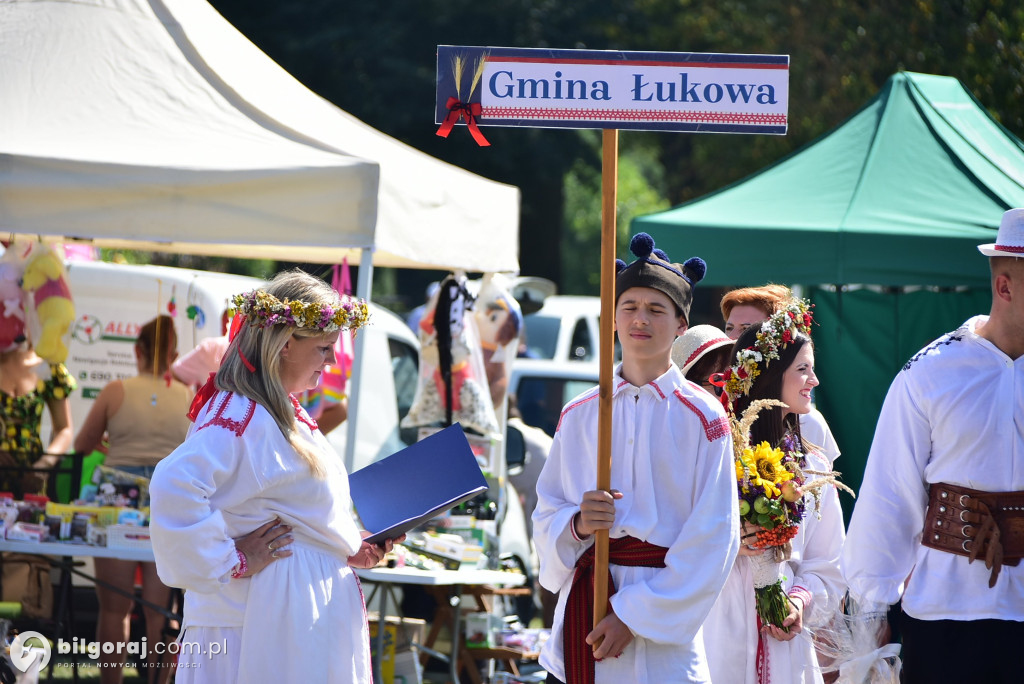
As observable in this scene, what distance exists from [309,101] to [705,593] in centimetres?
466

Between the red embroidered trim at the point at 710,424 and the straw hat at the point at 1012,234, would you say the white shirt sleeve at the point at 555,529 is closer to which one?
the red embroidered trim at the point at 710,424

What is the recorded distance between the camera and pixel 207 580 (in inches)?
130

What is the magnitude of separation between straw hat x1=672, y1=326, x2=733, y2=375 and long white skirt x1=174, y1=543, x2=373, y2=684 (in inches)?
67.6

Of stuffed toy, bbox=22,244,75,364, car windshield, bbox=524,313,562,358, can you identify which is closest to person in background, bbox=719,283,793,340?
stuffed toy, bbox=22,244,75,364

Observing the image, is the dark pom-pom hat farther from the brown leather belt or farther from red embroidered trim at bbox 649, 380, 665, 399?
the brown leather belt

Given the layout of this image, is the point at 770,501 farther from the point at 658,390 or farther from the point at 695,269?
the point at 695,269

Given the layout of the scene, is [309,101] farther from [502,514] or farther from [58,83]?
[502,514]

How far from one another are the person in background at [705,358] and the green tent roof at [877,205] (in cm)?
232

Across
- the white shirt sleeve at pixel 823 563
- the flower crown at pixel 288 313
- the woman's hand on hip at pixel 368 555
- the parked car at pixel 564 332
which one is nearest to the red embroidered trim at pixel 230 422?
the flower crown at pixel 288 313

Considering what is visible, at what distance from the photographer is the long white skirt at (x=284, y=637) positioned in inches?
133

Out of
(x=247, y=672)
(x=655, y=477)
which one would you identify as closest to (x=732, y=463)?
(x=655, y=477)

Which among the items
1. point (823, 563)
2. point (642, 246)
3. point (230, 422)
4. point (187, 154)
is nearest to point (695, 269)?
point (642, 246)

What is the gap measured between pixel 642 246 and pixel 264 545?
1.38m

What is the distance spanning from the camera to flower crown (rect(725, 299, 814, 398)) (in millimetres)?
4082
